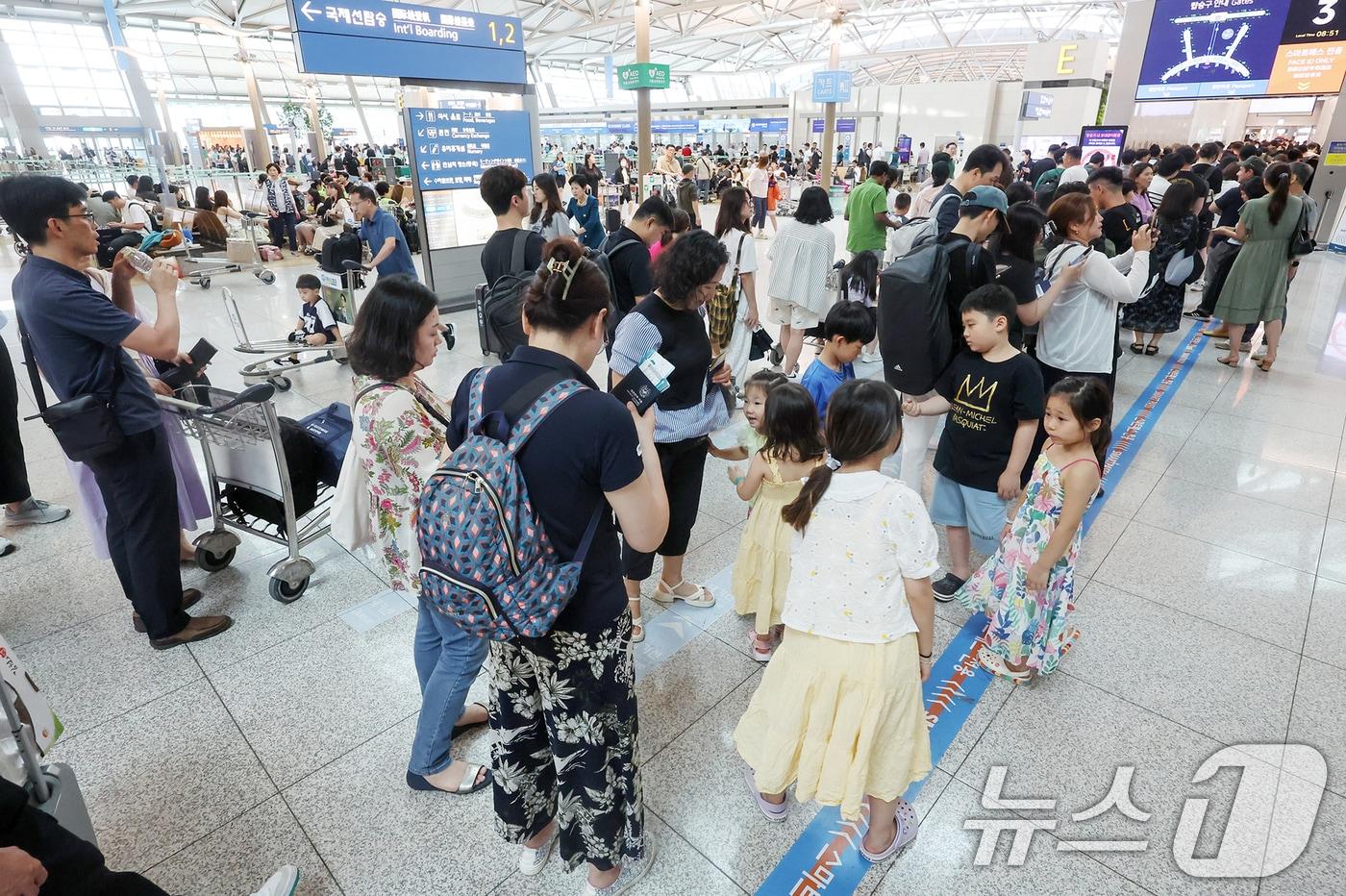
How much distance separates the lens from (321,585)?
9.98ft

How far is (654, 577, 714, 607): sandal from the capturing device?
2.89 m

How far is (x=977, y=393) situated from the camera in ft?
8.59

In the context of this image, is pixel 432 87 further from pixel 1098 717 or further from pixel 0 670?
pixel 1098 717

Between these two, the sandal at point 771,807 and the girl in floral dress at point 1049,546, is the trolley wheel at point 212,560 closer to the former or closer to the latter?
the sandal at point 771,807

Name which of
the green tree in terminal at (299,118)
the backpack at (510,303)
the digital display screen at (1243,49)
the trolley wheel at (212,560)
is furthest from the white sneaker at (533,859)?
the green tree in terminal at (299,118)

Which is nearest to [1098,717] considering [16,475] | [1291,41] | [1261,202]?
[16,475]

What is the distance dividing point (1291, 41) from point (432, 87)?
38.9 ft

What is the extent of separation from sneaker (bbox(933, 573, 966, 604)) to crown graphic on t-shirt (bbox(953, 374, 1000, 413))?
771 millimetres

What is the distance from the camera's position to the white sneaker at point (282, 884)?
1682 mm

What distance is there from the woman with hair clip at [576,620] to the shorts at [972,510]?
1.75 m

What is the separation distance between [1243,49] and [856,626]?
13.5 m

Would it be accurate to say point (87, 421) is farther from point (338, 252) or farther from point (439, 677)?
point (338, 252)

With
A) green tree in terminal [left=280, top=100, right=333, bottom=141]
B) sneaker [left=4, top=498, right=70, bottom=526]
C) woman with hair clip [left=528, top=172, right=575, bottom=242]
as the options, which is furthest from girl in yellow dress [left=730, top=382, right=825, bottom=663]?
green tree in terminal [left=280, top=100, right=333, bottom=141]

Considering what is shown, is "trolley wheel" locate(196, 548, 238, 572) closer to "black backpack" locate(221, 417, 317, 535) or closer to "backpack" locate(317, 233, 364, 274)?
"black backpack" locate(221, 417, 317, 535)
